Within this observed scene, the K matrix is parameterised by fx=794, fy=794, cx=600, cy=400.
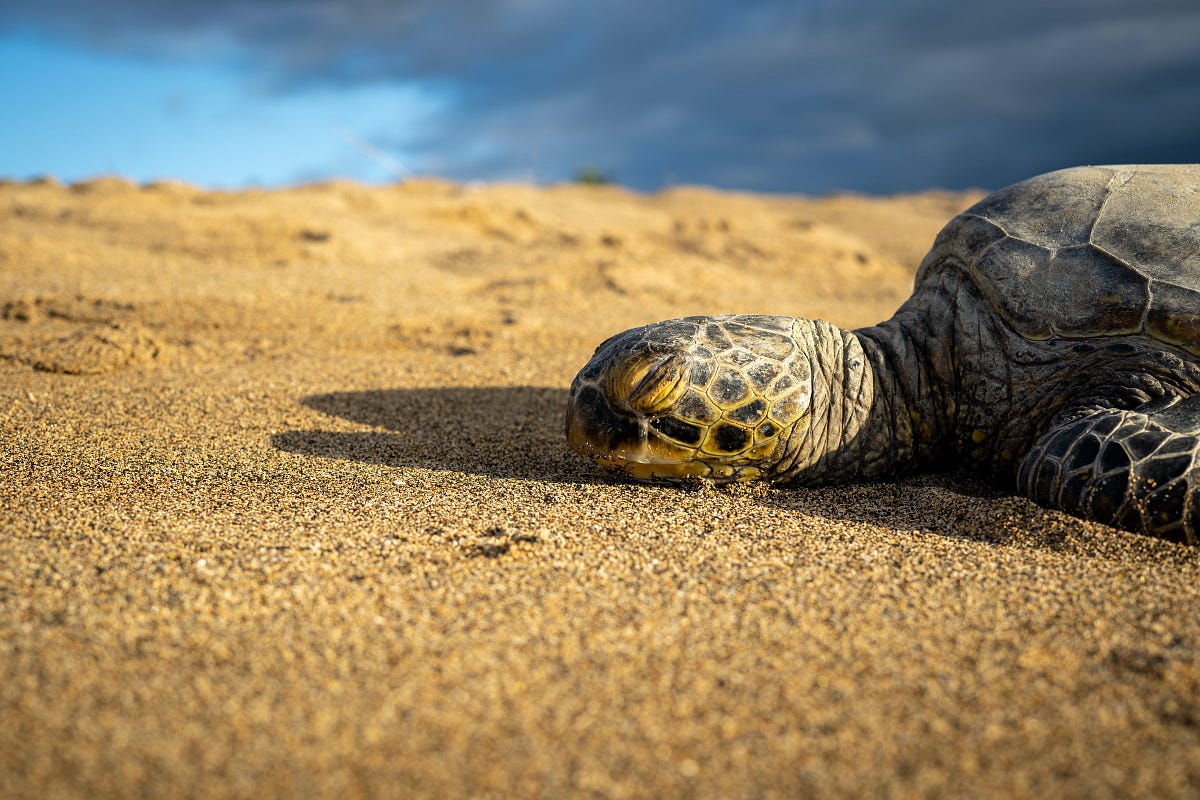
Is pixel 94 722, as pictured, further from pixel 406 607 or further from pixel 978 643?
pixel 978 643

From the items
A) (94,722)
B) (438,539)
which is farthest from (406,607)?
(94,722)

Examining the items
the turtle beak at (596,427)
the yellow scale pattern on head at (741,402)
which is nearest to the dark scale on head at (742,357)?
the yellow scale pattern on head at (741,402)

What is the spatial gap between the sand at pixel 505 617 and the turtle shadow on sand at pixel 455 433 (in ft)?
0.07

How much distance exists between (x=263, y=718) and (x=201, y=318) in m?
4.77

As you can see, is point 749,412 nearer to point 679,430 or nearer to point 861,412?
point 679,430

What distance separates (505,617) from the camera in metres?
1.78

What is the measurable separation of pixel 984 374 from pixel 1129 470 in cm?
79

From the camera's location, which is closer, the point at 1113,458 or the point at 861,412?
the point at 1113,458

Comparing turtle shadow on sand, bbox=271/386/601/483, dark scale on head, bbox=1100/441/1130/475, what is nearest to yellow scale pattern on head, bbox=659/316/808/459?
turtle shadow on sand, bbox=271/386/601/483

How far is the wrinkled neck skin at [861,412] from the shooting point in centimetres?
289

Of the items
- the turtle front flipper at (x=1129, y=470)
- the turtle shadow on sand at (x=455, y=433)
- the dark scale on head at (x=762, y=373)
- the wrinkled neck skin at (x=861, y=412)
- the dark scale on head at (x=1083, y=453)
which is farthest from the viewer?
the turtle shadow on sand at (x=455, y=433)

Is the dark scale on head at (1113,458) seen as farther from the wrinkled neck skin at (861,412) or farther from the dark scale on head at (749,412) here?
the dark scale on head at (749,412)

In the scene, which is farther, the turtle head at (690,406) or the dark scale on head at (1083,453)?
the turtle head at (690,406)

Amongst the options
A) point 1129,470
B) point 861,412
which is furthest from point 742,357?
point 1129,470
